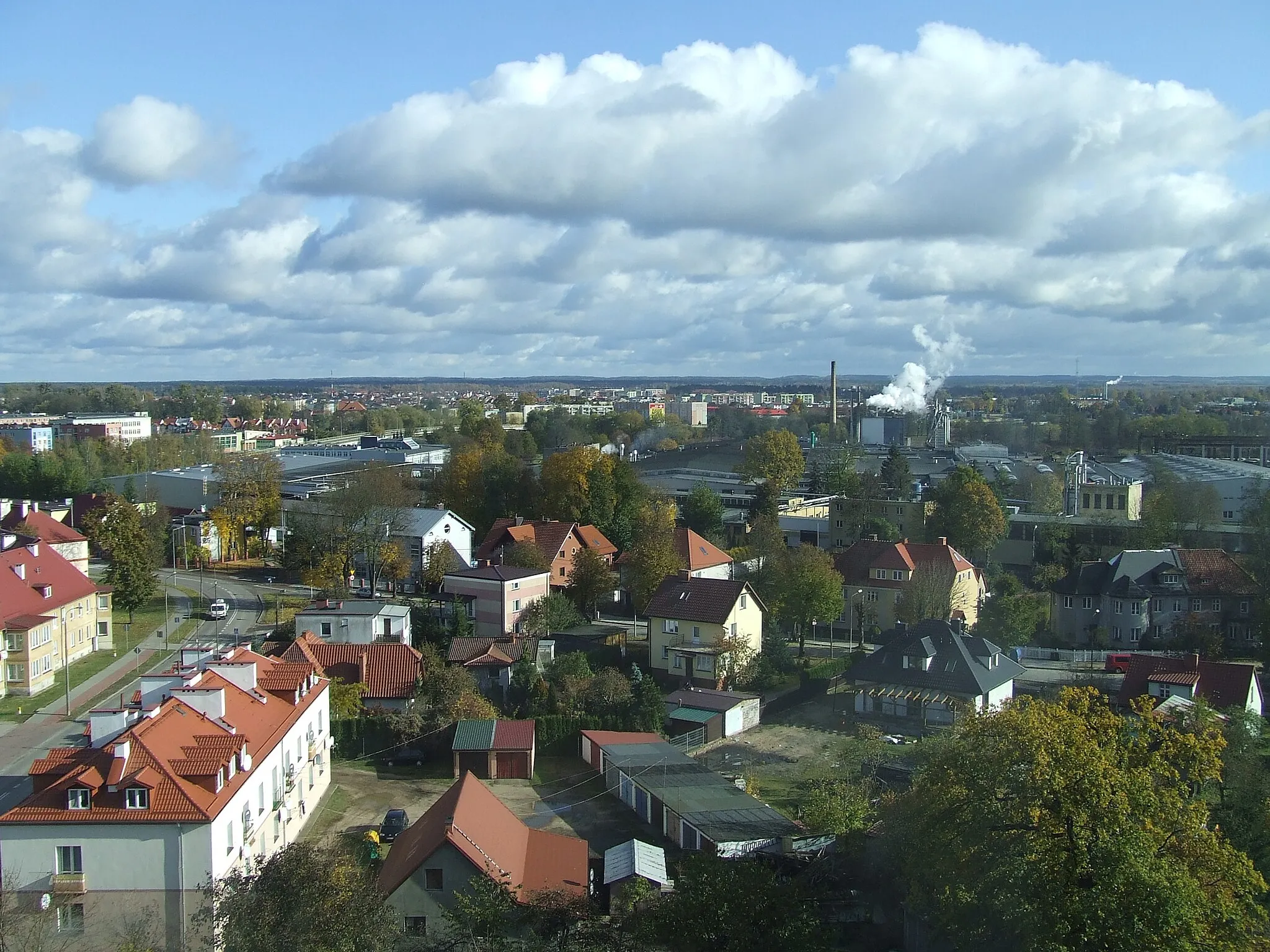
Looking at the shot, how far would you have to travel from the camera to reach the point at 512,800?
16672 mm

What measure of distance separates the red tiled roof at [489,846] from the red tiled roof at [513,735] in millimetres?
3406

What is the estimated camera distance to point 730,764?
18562mm

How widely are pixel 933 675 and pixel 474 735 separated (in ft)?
30.2

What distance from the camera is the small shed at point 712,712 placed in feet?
66.0

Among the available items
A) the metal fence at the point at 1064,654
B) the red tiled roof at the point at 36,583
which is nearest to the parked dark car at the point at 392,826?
the red tiled roof at the point at 36,583

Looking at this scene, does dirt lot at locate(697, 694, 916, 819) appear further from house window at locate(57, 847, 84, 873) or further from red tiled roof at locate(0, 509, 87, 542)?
red tiled roof at locate(0, 509, 87, 542)

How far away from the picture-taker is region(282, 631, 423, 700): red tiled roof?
19.8 meters

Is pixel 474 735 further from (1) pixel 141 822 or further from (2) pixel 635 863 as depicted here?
(1) pixel 141 822

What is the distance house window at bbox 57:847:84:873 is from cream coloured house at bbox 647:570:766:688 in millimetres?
13435

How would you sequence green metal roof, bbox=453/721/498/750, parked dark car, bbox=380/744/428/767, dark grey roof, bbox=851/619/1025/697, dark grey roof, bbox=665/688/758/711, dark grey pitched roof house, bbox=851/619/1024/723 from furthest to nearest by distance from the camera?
dark grey roof, bbox=851/619/1025/697
dark grey pitched roof house, bbox=851/619/1024/723
dark grey roof, bbox=665/688/758/711
parked dark car, bbox=380/744/428/767
green metal roof, bbox=453/721/498/750

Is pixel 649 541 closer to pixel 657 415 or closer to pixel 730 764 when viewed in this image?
pixel 730 764

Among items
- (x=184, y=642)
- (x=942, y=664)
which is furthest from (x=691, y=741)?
(x=184, y=642)

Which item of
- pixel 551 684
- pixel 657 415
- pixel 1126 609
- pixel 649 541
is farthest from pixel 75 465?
pixel 657 415

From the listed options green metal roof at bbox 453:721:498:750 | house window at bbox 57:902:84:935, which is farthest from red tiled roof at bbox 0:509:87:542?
house window at bbox 57:902:84:935
